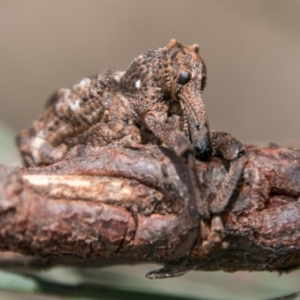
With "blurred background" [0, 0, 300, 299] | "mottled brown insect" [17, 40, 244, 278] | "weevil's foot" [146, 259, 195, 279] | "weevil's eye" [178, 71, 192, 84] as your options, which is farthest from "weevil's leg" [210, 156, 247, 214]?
"blurred background" [0, 0, 300, 299]

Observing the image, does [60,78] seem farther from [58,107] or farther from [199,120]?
[199,120]

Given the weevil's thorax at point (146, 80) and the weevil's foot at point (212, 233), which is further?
the weevil's thorax at point (146, 80)

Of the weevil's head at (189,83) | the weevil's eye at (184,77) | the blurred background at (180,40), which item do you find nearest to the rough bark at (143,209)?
the weevil's head at (189,83)

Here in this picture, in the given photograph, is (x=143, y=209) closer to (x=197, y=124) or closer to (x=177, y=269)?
(x=177, y=269)

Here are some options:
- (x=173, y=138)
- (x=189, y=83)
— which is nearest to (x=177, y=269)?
(x=173, y=138)

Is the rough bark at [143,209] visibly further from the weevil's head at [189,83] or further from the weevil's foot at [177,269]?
the weevil's head at [189,83]

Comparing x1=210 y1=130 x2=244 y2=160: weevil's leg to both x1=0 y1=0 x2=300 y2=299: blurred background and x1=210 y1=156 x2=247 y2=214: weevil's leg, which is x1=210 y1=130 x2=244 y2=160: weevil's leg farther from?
x1=0 y1=0 x2=300 y2=299: blurred background
